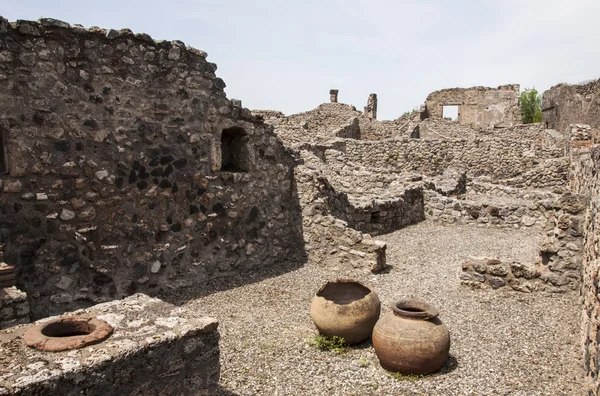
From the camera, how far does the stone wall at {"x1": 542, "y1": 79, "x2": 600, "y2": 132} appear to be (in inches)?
1048

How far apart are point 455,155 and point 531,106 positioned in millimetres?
37980

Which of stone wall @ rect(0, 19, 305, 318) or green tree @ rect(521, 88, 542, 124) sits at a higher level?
green tree @ rect(521, 88, 542, 124)

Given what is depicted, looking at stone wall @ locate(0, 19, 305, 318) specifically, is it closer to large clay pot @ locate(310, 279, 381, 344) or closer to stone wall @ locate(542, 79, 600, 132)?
large clay pot @ locate(310, 279, 381, 344)

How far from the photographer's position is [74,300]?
277 inches

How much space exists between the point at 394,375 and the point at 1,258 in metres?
4.96

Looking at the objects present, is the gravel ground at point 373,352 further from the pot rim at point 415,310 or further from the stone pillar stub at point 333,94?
the stone pillar stub at point 333,94

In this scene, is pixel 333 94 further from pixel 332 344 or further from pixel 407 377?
pixel 407 377

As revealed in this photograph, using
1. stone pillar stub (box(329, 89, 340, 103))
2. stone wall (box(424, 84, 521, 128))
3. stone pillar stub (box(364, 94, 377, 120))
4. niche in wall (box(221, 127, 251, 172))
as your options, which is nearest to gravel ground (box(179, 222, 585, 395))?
niche in wall (box(221, 127, 251, 172))

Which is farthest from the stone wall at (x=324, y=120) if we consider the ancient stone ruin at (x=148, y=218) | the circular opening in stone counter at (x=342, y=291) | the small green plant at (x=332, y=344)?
the small green plant at (x=332, y=344)

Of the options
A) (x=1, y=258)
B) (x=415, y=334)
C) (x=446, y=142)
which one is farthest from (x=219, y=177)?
(x=446, y=142)

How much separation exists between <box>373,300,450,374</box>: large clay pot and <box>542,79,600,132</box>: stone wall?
24.4 m

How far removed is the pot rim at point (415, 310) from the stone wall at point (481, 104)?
35400mm

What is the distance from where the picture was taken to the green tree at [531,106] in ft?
175

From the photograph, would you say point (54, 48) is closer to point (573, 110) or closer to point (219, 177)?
point (219, 177)
